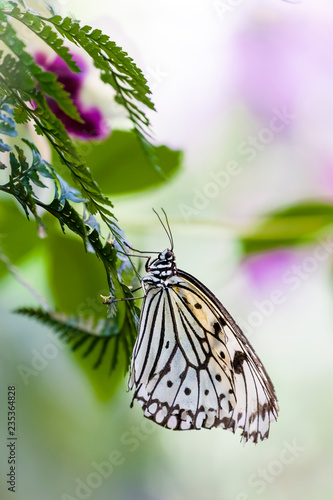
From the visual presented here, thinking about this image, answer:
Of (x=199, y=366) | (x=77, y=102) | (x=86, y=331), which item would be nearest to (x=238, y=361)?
(x=199, y=366)

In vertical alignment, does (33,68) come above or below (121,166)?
below

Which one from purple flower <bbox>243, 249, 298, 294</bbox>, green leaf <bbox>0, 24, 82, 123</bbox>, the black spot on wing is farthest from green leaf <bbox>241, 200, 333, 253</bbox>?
green leaf <bbox>0, 24, 82, 123</bbox>

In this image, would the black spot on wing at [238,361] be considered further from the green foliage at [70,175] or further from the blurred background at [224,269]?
the blurred background at [224,269]
